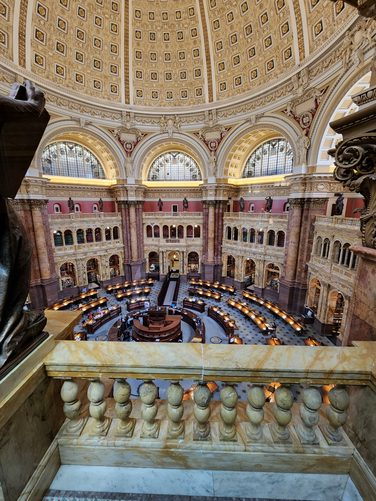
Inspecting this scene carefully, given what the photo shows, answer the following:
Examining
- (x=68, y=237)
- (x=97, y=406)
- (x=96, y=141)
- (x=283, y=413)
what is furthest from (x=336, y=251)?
(x=96, y=141)

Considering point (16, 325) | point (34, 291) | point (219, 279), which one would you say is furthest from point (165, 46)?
point (16, 325)

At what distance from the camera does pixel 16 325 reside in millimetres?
1662

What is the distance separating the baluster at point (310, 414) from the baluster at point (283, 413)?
118mm

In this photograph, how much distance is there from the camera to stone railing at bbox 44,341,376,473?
5.79ft

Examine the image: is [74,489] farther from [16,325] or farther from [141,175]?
[141,175]

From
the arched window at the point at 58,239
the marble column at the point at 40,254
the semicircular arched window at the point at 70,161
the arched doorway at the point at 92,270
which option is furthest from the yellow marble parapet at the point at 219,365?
the semicircular arched window at the point at 70,161

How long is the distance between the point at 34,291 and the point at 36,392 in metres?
16.9

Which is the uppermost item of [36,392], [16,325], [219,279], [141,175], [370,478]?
[141,175]

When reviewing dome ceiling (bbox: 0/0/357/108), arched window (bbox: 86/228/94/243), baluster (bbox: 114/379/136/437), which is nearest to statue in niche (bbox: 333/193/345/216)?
dome ceiling (bbox: 0/0/357/108)

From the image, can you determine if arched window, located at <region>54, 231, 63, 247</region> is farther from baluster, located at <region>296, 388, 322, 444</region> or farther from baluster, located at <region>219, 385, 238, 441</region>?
baluster, located at <region>296, 388, 322, 444</region>

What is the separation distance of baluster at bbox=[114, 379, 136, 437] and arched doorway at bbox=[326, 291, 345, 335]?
13.9 meters

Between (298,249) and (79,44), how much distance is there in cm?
2135

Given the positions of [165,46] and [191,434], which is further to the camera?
[165,46]

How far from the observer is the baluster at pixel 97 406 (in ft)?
6.00
